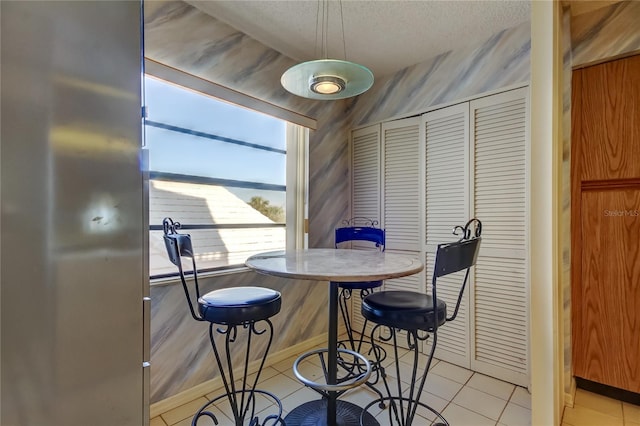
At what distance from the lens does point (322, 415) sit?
68.8 inches

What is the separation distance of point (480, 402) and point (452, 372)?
378 millimetres

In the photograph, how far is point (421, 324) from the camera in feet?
4.46

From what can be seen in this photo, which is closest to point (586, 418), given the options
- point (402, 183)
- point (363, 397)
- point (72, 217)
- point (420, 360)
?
point (420, 360)

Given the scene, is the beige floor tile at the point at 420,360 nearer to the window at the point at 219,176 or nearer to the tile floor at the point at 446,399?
the tile floor at the point at 446,399

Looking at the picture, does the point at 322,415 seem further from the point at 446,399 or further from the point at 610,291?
the point at 610,291

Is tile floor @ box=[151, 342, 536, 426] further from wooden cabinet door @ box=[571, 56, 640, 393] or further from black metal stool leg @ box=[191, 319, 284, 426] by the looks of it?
wooden cabinet door @ box=[571, 56, 640, 393]

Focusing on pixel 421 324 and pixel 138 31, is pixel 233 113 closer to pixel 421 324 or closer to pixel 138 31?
pixel 138 31

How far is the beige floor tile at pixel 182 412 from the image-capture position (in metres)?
1.76

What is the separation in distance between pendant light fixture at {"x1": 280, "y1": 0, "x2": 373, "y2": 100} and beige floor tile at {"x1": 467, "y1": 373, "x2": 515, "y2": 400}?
2.11 m

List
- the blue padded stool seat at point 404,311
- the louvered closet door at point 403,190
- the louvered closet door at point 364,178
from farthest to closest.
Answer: the louvered closet door at point 364,178 → the louvered closet door at point 403,190 → the blue padded stool seat at point 404,311

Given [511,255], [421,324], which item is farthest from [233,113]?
[511,255]

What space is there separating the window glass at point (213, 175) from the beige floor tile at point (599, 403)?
2297 millimetres

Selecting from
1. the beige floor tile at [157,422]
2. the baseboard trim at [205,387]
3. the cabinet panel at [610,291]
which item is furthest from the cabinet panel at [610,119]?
the beige floor tile at [157,422]

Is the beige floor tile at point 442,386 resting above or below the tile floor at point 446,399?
below
